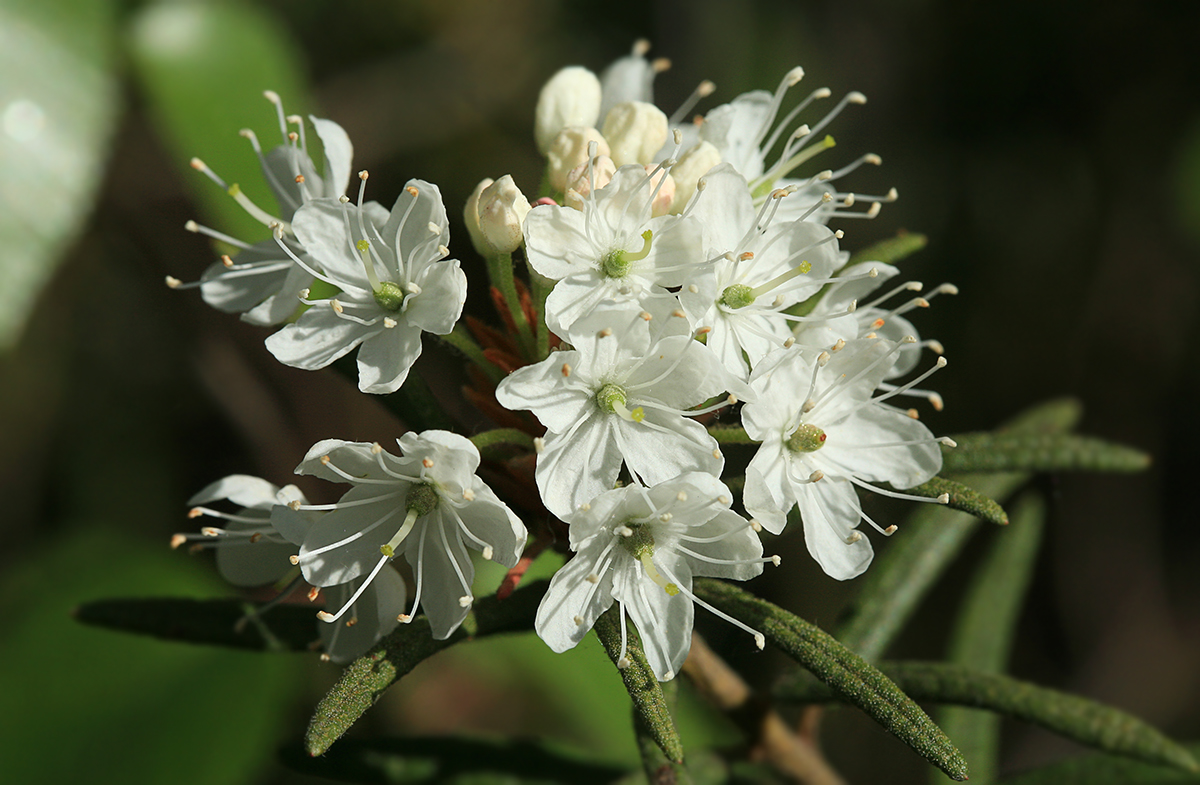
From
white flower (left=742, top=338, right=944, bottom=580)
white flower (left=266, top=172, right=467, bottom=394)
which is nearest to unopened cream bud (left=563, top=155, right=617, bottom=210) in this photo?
white flower (left=266, top=172, right=467, bottom=394)

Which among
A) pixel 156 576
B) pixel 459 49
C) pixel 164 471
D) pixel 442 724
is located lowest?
pixel 442 724

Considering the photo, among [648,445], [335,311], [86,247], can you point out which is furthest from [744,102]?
[86,247]

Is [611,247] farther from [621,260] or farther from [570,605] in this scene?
[570,605]

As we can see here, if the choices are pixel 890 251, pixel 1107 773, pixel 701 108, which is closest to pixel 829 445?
pixel 890 251

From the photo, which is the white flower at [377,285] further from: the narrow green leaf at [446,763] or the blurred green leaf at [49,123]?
the blurred green leaf at [49,123]

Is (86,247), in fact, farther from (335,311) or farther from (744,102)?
(744,102)
